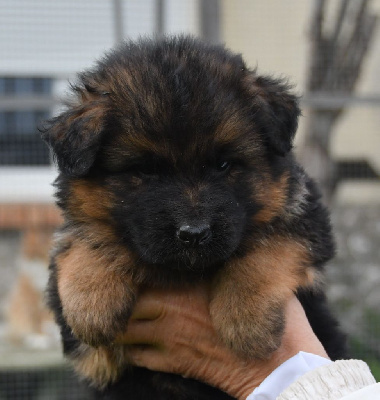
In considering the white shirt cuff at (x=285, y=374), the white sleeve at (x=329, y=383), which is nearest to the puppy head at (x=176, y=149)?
the white shirt cuff at (x=285, y=374)

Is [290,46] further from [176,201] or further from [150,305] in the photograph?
[176,201]

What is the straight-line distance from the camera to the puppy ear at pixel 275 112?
2670mm

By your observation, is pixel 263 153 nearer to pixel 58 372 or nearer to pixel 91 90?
pixel 91 90

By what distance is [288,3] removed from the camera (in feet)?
22.6

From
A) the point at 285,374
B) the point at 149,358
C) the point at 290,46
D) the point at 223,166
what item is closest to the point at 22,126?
the point at 290,46

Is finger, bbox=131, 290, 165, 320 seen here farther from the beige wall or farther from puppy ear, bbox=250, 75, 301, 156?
the beige wall

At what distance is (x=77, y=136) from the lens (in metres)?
2.55

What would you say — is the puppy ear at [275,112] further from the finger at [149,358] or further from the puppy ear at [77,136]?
the finger at [149,358]

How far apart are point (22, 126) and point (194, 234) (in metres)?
4.62

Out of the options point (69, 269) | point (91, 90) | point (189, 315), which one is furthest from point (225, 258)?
point (91, 90)

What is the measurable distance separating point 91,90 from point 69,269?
765mm

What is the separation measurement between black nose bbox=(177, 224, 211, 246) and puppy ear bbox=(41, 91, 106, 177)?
20.0 inches

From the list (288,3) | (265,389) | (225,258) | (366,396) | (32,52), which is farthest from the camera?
(288,3)

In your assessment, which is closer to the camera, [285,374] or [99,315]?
[285,374]
